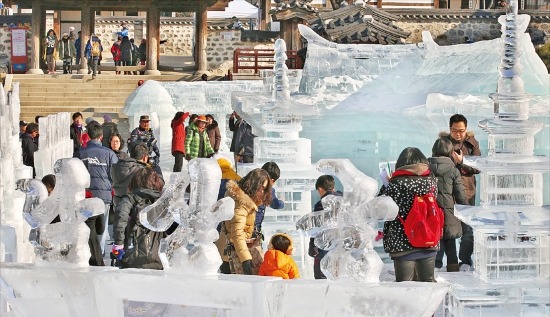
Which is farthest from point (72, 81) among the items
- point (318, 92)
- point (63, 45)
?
point (318, 92)

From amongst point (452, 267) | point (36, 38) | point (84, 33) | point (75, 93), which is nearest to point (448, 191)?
point (452, 267)

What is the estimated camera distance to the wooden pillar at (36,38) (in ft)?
125

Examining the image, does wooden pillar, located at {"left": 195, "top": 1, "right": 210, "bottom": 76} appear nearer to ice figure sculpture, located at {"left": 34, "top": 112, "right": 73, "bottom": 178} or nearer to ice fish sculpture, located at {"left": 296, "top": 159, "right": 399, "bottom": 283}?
ice figure sculpture, located at {"left": 34, "top": 112, "right": 73, "bottom": 178}

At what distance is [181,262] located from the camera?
5605 millimetres

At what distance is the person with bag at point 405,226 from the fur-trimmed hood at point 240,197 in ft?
2.76

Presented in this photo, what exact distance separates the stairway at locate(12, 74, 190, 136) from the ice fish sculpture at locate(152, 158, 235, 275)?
26.2m

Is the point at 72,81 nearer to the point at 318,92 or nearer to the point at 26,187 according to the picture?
the point at 318,92

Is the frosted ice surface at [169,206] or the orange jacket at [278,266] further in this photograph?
the orange jacket at [278,266]

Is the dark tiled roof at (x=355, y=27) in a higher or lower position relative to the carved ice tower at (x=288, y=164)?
higher

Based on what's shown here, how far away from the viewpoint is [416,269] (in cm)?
845

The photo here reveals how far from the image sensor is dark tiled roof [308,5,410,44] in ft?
126

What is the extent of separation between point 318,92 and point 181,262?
15.0 meters

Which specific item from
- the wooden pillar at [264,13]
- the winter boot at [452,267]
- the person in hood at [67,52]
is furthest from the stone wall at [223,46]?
the winter boot at [452,267]

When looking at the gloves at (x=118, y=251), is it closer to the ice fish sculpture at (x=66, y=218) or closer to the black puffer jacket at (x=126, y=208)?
the black puffer jacket at (x=126, y=208)
